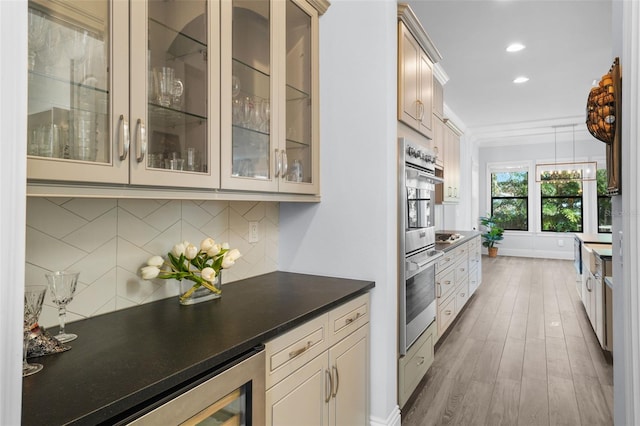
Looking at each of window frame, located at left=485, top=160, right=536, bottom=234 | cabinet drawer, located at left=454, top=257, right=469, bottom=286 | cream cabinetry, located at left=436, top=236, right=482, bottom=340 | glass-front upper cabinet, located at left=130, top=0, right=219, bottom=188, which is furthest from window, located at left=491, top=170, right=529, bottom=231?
glass-front upper cabinet, located at left=130, top=0, right=219, bottom=188

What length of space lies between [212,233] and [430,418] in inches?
68.6

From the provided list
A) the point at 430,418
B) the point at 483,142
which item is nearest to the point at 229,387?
the point at 430,418

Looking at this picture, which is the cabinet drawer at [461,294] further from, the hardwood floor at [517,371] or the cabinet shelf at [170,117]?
the cabinet shelf at [170,117]

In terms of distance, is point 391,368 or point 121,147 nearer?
point 121,147

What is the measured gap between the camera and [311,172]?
2.11 metres

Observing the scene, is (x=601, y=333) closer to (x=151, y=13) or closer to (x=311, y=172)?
(x=311, y=172)

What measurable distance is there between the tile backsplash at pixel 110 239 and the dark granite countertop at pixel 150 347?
69 millimetres

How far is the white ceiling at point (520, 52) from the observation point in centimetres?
323

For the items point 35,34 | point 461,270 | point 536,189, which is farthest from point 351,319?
point 536,189

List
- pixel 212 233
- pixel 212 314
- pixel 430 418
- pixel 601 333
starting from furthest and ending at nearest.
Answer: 1. pixel 601 333
2. pixel 430 418
3. pixel 212 233
4. pixel 212 314

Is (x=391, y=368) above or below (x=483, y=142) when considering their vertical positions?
below

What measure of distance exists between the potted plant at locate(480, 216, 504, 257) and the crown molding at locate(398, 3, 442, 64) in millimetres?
7242

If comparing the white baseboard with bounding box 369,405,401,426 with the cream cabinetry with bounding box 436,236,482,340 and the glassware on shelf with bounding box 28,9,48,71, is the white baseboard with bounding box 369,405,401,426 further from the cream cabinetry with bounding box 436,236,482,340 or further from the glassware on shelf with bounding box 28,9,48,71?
the glassware on shelf with bounding box 28,9,48,71

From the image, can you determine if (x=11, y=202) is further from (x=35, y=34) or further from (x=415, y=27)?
(x=415, y=27)
